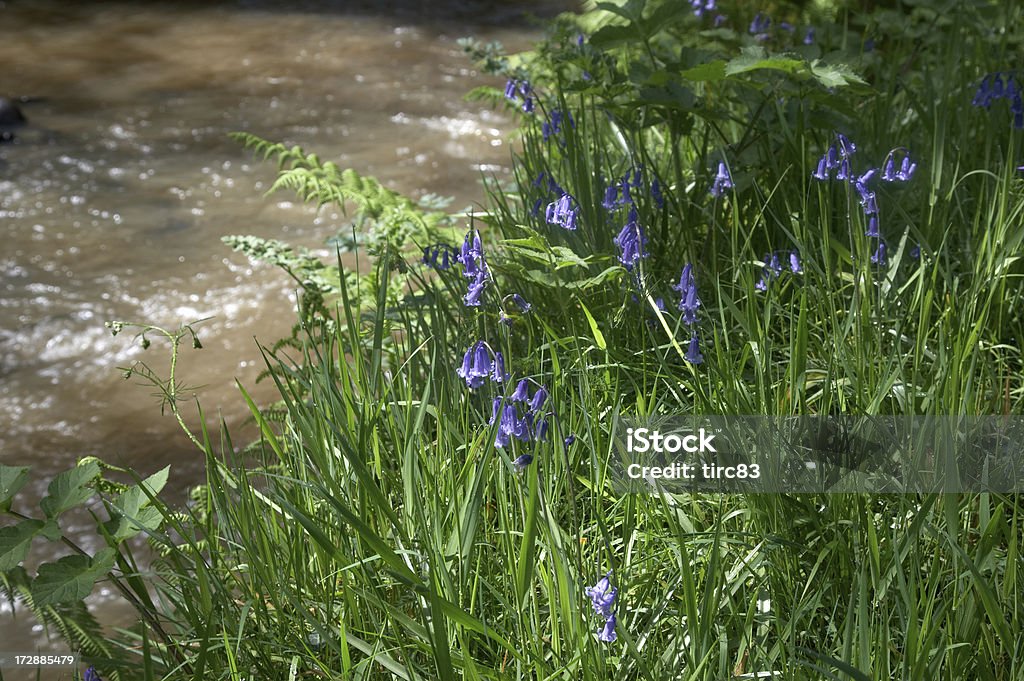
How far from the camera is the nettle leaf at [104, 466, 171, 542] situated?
1.60 metres

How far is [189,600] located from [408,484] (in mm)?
427

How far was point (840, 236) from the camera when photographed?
256 cm

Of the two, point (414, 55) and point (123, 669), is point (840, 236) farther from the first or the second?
point (414, 55)

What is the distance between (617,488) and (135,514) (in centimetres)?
85

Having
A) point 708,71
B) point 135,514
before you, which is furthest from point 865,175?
point 135,514

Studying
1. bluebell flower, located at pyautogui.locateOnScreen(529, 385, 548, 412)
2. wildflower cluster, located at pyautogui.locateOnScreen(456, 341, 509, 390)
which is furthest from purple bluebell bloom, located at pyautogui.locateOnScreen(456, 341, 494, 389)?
bluebell flower, located at pyautogui.locateOnScreen(529, 385, 548, 412)

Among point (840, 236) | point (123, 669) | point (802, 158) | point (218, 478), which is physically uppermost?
point (802, 158)

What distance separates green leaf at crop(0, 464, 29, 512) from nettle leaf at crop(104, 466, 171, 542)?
15 cm

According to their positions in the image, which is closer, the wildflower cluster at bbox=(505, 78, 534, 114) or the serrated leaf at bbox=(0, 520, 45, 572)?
the serrated leaf at bbox=(0, 520, 45, 572)

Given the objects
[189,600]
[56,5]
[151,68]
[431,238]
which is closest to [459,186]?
[431,238]

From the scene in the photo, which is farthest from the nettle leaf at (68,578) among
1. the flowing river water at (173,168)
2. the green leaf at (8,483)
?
the flowing river water at (173,168)

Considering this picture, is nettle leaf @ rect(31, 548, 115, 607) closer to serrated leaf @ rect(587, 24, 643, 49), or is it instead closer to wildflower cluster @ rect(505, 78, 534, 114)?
serrated leaf @ rect(587, 24, 643, 49)

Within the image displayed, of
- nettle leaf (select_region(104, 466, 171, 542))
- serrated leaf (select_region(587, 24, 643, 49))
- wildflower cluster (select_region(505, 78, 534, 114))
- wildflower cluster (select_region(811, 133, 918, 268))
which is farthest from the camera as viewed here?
Answer: wildflower cluster (select_region(505, 78, 534, 114))

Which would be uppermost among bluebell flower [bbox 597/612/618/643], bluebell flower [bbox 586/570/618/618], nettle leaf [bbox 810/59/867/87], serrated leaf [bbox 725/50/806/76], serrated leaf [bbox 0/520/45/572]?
serrated leaf [bbox 725/50/806/76]
